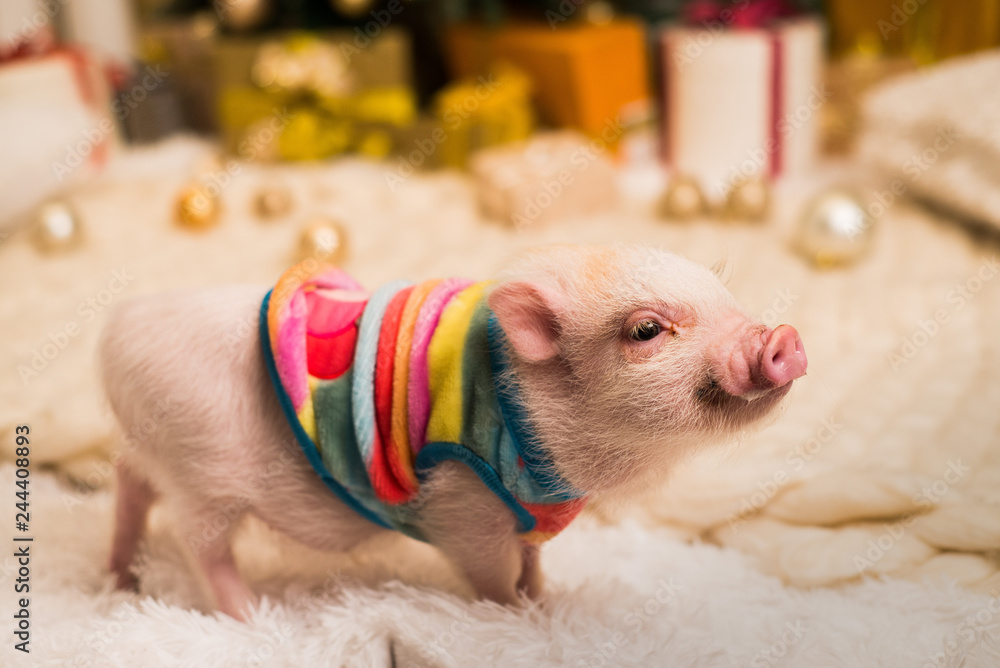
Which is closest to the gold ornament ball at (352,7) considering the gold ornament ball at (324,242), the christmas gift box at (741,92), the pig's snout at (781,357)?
the christmas gift box at (741,92)

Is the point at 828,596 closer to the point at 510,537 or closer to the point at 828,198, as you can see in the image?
the point at 510,537

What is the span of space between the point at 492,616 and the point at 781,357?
34 cm

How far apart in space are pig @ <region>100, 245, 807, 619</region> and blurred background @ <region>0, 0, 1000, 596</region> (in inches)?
2.5

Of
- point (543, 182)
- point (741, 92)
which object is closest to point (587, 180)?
point (543, 182)

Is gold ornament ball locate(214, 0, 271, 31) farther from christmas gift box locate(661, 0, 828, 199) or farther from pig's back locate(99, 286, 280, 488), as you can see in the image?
pig's back locate(99, 286, 280, 488)

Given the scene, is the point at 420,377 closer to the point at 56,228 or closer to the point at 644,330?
the point at 644,330

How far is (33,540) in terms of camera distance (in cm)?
90

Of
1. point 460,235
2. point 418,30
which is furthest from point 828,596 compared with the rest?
point 418,30

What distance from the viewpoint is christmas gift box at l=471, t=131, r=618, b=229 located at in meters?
1.69

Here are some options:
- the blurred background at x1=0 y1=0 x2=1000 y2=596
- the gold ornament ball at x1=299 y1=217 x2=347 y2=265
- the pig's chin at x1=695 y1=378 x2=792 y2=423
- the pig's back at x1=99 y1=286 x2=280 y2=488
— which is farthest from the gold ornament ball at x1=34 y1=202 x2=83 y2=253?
the pig's chin at x1=695 y1=378 x2=792 y2=423

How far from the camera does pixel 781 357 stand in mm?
583

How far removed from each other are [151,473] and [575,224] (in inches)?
44.9

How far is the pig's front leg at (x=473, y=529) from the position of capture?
2.24 feet

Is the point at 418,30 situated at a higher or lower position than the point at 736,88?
higher
